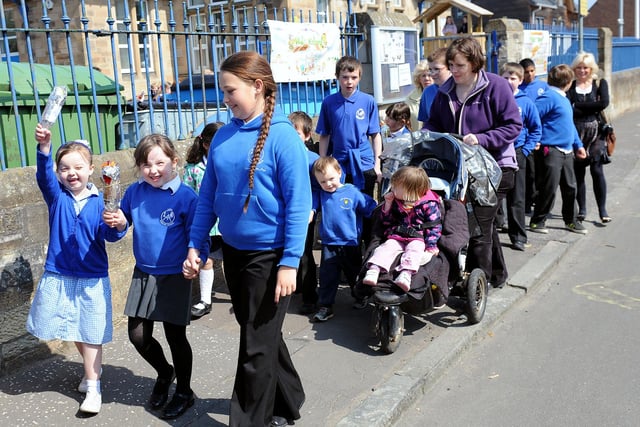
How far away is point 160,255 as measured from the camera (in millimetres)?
3754

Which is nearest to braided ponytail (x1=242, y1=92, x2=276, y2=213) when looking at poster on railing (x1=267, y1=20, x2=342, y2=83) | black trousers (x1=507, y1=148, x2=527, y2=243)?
poster on railing (x1=267, y1=20, x2=342, y2=83)

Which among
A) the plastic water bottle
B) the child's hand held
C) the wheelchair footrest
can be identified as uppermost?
the plastic water bottle

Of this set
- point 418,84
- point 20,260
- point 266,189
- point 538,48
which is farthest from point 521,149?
point 538,48

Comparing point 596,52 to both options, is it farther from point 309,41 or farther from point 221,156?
point 221,156

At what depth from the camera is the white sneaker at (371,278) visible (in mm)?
4512

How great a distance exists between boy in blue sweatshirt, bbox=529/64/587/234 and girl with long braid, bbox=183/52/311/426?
525 cm

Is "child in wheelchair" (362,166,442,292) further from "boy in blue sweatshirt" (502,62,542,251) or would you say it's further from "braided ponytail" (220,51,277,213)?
"boy in blue sweatshirt" (502,62,542,251)

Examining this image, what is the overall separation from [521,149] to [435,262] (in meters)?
3.02

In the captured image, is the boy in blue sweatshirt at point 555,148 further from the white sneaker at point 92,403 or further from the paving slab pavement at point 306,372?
the white sneaker at point 92,403

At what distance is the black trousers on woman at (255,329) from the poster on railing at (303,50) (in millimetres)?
4169

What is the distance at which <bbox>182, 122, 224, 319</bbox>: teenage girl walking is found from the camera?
503 centimetres

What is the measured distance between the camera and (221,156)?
3205 millimetres

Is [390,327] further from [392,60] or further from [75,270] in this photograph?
[392,60]

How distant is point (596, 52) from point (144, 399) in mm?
18414
